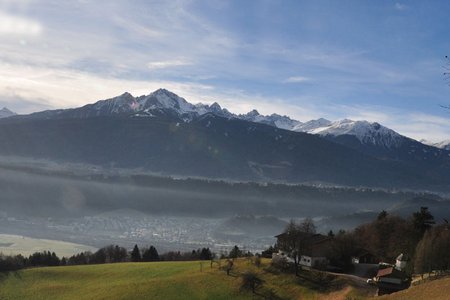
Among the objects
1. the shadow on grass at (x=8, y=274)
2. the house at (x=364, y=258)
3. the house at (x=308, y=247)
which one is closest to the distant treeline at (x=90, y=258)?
the shadow on grass at (x=8, y=274)

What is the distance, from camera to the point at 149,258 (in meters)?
130

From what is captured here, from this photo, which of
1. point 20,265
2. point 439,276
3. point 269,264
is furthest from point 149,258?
point 439,276

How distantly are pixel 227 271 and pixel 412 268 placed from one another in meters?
25.7

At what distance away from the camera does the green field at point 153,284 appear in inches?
2672

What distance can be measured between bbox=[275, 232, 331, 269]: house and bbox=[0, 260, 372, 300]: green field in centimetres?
455

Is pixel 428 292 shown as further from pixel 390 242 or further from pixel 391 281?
pixel 390 242

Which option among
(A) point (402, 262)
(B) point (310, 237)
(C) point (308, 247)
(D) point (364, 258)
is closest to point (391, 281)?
(A) point (402, 262)

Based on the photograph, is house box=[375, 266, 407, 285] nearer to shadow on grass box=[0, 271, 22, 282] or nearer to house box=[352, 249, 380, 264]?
house box=[352, 249, 380, 264]

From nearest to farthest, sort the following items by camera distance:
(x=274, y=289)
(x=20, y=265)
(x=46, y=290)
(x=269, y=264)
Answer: (x=274, y=289), (x=269, y=264), (x=46, y=290), (x=20, y=265)

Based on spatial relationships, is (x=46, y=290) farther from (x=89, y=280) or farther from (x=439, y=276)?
(x=439, y=276)

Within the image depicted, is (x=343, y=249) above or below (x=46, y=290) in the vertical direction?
above

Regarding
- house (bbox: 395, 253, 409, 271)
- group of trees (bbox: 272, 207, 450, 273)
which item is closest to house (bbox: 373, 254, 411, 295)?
group of trees (bbox: 272, 207, 450, 273)

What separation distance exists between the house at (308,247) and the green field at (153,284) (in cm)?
455

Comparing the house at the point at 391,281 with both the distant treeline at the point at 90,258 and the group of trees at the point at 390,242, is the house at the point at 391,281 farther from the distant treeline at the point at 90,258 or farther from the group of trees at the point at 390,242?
the distant treeline at the point at 90,258
